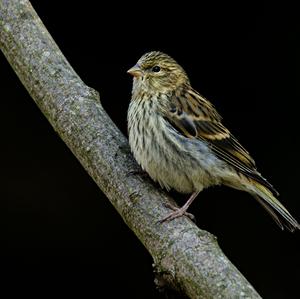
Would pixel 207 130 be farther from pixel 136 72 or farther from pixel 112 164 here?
pixel 112 164

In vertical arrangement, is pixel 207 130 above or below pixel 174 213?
above

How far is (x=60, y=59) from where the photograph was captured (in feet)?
12.1

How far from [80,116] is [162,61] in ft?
2.87

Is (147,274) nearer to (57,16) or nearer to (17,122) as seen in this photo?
(17,122)

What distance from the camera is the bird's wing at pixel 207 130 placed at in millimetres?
3914

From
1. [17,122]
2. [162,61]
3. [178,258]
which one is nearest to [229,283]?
[178,258]

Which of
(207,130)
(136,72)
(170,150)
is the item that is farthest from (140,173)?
(136,72)

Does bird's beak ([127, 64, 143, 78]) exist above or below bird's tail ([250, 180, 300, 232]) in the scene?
above

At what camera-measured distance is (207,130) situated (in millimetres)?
3994

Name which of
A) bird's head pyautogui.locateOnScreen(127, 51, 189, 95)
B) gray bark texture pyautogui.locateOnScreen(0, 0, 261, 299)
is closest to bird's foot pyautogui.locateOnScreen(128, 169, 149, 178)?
gray bark texture pyautogui.locateOnScreen(0, 0, 261, 299)

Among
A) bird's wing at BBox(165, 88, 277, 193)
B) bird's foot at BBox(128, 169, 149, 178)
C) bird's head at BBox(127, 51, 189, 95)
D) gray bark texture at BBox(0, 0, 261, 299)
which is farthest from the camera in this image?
bird's head at BBox(127, 51, 189, 95)

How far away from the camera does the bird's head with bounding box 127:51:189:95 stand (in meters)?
4.10

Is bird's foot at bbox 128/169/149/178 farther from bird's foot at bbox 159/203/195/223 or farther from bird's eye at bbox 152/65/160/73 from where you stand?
bird's eye at bbox 152/65/160/73

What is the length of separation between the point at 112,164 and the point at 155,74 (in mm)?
887
